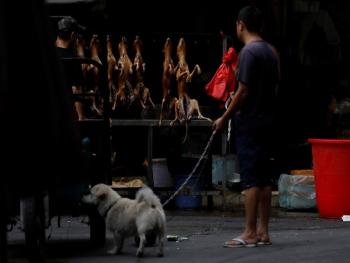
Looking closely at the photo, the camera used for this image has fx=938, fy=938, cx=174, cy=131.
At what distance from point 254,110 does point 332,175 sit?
2921mm

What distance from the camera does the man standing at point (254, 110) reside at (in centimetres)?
830

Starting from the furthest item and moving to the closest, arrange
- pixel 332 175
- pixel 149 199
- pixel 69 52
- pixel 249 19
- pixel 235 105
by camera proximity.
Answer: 1. pixel 332 175
2. pixel 69 52
3. pixel 249 19
4. pixel 235 105
5. pixel 149 199

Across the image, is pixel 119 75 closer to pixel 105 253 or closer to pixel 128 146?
pixel 128 146

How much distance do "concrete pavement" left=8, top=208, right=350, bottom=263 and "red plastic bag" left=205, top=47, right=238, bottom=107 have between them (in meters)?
1.50

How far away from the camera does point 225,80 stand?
11.4m

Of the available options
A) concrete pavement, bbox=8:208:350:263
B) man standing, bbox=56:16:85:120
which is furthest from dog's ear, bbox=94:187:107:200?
man standing, bbox=56:16:85:120

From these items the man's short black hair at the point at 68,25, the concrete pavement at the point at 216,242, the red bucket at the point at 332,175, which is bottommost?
the concrete pavement at the point at 216,242

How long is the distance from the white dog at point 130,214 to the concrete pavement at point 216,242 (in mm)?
206

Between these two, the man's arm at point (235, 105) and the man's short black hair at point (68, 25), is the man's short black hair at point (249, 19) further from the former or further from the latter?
the man's short black hair at point (68, 25)

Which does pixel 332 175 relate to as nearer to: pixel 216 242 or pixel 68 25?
pixel 216 242

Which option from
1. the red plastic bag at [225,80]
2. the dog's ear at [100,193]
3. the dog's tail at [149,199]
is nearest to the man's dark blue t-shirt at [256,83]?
the dog's tail at [149,199]

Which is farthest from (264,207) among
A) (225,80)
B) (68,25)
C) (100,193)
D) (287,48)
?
(287,48)

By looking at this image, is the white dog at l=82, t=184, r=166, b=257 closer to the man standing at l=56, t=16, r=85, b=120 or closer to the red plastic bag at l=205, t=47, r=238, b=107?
the man standing at l=56, t=16, r=85, b=120

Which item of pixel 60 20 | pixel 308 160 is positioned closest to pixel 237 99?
pixel 60 20
